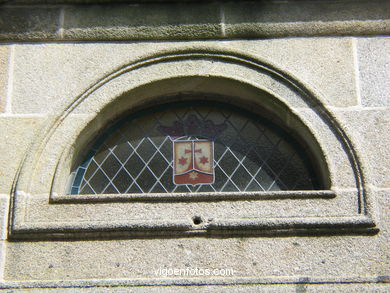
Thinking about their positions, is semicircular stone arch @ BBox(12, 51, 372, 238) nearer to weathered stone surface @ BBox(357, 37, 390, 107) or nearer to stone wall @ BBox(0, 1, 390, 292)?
stone wall @ BBox(0, 1, 390, 292)

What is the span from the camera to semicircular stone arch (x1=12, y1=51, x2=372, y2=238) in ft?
14.4

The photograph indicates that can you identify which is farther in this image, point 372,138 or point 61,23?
point 61,23

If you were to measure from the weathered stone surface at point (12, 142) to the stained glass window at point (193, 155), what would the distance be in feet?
1.47

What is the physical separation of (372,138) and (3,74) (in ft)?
9.09

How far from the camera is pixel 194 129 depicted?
4902 millimetres

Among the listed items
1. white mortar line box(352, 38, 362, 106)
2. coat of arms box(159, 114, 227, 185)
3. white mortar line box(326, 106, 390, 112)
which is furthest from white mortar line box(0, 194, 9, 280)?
white mortar line box(352, 38, 362, 106)

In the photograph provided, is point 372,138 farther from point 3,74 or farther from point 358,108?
point 3,74

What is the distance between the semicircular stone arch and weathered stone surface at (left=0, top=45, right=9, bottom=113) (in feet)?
1.37

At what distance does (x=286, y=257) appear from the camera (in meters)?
4.19

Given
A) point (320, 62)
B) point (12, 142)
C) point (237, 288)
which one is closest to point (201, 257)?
point (237, 288)

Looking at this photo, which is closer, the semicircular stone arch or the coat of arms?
the semicircular stone arch

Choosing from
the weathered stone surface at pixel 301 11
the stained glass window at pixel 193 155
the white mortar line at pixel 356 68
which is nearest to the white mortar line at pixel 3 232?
the stained glass window at pixel 193 155

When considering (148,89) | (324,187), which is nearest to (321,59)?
(324,187)

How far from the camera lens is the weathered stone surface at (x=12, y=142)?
4.47m
